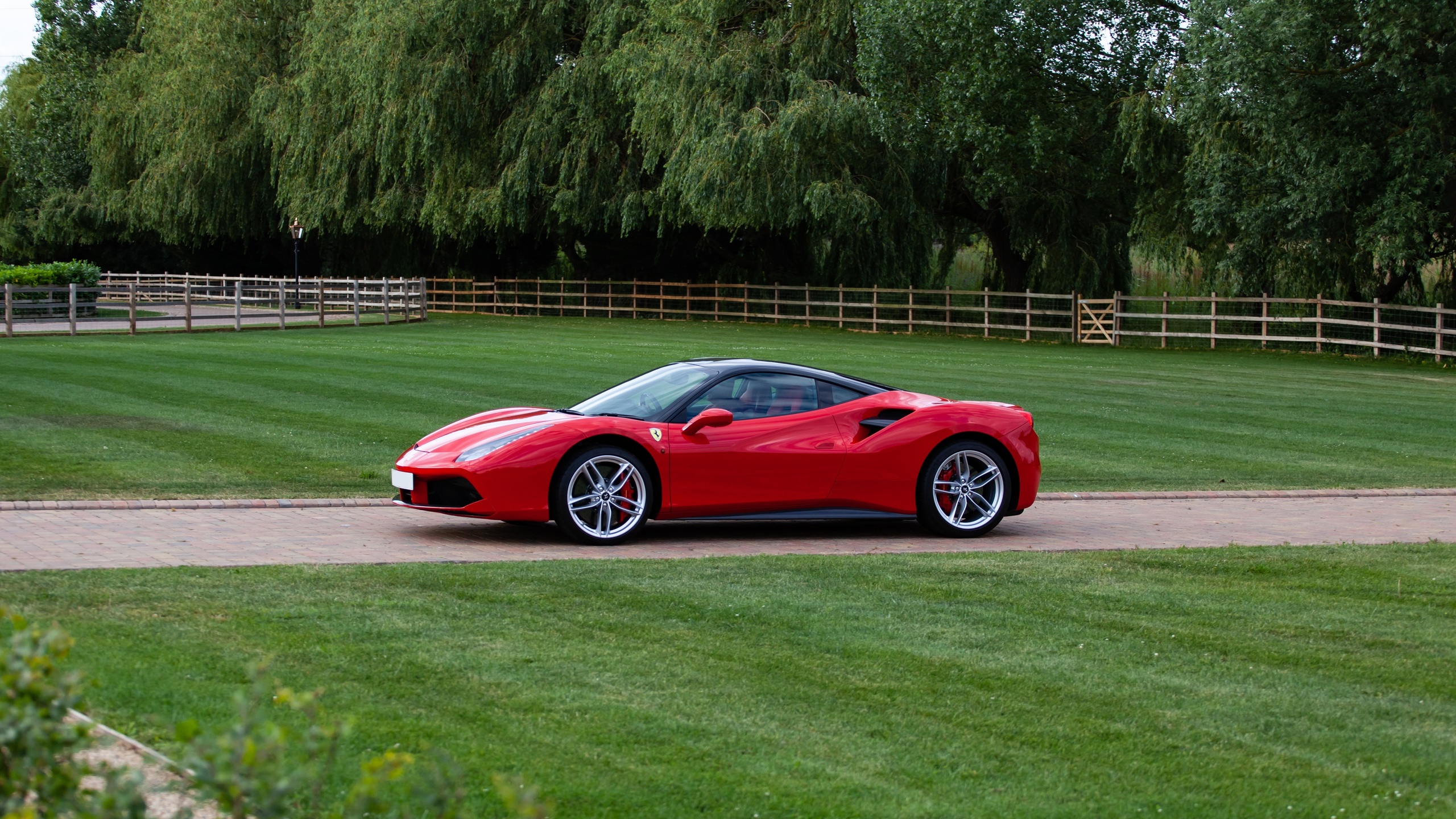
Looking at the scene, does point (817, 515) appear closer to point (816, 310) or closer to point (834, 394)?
point (834, 394)

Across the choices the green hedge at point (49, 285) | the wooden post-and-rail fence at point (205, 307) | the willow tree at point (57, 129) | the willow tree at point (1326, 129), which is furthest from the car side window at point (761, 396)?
the willow tree at point (57, 129)

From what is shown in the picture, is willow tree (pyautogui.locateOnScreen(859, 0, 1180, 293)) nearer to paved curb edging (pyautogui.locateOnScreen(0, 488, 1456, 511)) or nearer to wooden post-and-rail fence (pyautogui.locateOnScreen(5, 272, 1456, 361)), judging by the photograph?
wooden post-and-rail fence (pyautogui.locateOnScreen(5, 272, 1456, 361))

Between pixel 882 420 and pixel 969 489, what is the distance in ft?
2.61

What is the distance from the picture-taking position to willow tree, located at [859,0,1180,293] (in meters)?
38.2

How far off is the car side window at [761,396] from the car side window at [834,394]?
0.12ft

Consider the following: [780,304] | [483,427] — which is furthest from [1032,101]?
[483,427]

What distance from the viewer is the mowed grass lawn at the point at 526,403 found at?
13.6 meters

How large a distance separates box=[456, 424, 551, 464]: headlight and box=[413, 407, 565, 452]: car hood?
6 cm

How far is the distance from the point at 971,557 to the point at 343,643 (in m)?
4.38

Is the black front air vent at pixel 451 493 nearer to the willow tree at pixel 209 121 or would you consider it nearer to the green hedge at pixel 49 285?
the green hedge at pixel 49 285

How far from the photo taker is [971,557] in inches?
379

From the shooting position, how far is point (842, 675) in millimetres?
6363

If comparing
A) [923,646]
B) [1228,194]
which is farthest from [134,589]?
[1228,194]

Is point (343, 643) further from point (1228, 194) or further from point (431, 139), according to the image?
point (431, 139)
